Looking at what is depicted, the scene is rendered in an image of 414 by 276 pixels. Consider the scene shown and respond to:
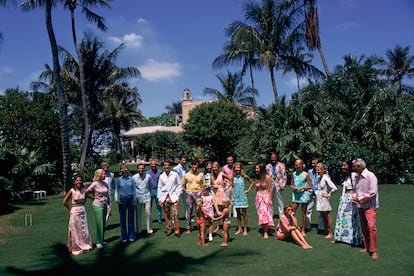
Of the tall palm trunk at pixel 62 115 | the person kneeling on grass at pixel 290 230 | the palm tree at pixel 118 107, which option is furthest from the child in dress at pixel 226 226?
the palm tree at pixel 118 107

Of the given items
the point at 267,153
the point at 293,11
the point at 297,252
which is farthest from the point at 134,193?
the point at 293,11

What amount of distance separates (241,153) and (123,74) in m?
13.2

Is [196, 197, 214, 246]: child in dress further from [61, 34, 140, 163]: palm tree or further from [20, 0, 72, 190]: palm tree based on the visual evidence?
[61, 34, 140, 163]: palm tree

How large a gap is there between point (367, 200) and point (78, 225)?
560cm

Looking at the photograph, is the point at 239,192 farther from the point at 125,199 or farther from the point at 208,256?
the point at 125,199

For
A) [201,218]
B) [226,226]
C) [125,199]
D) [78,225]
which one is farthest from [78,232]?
[226,226]

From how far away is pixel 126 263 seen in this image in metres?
6.88

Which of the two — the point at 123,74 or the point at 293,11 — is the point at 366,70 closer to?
the point at 293,11

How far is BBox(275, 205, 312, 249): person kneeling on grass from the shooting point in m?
7.62

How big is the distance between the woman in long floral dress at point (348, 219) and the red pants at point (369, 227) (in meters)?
0.46

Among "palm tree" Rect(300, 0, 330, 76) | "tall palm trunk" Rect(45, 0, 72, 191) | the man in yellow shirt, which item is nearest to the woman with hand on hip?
the man in yellow shirt

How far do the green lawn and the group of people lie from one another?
0.28 meters

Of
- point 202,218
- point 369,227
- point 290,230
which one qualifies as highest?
point 202,218

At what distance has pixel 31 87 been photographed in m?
31.8
